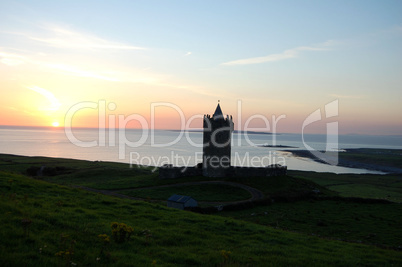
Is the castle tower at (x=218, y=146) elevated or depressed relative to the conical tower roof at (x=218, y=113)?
depressed

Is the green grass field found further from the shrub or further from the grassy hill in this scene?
the shrub

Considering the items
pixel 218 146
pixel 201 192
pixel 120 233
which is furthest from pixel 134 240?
pixel 218 146

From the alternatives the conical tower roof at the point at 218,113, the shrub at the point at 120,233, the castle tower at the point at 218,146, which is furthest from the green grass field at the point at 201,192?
the shrub at the point at 120,233

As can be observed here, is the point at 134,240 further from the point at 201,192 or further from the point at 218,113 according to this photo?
the point at 218,113

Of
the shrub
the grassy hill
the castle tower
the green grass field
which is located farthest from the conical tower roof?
the shrub

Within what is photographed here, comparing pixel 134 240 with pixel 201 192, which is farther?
pixel 201 192

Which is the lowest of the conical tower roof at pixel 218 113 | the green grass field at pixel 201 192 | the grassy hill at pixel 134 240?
the green grass field at pixel 201 192

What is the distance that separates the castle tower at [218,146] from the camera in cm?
5016

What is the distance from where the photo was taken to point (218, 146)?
50.3 m

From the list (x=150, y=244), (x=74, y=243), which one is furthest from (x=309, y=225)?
(x=74, y=243)

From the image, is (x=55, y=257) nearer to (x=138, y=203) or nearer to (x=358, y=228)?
(x=138, y=203)

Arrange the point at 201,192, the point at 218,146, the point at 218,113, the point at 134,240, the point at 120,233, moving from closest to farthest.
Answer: the point at 120,233
the point at 134,240
the point at 201,192
the point at 218,146
the point at 218,113

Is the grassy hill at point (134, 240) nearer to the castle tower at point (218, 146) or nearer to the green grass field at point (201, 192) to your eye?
the green grass field at point (201, 192)

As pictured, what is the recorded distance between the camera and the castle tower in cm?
5016
